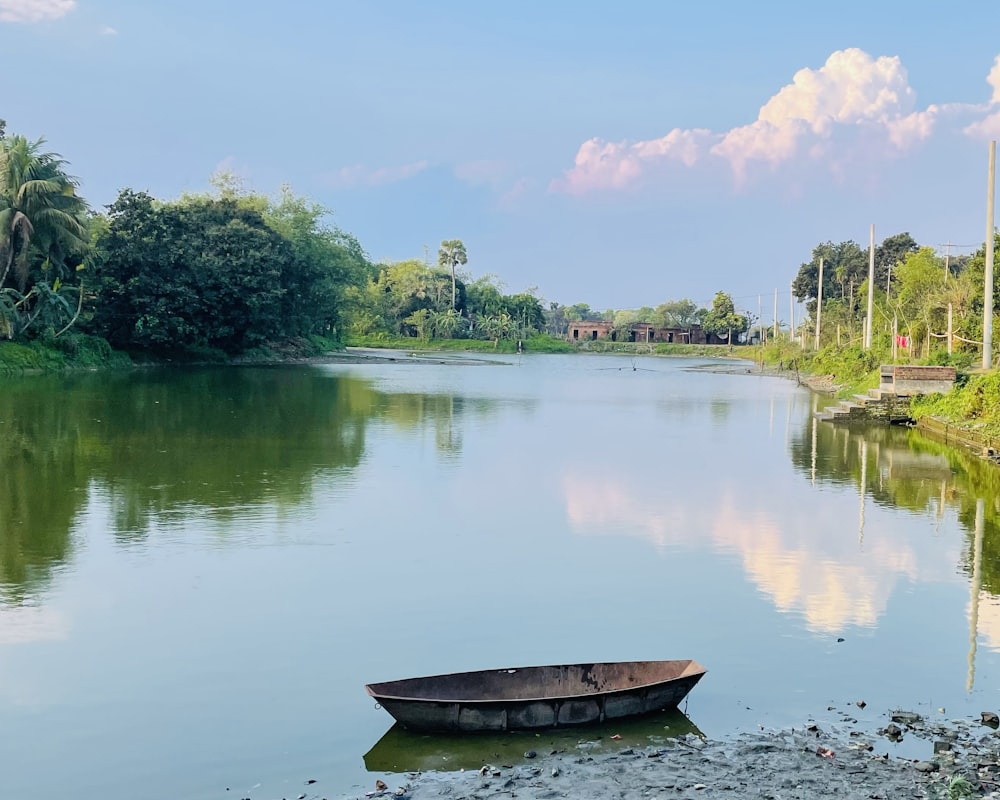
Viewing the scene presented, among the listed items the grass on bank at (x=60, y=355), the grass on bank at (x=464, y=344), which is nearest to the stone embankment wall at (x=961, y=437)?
the grass on bank at (x=60, y=355)

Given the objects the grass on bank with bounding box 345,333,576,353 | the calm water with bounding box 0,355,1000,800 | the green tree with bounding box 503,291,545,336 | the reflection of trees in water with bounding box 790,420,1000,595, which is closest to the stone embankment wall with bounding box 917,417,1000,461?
the reflection of trees in water with bounding box 790,420,1000,595

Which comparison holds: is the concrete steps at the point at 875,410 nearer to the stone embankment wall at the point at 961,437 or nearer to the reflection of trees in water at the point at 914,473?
the reflection of trees in water at the point at 914,473

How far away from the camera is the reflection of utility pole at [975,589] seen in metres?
8.23

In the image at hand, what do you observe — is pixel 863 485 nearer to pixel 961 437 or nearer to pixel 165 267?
pixel 961 437

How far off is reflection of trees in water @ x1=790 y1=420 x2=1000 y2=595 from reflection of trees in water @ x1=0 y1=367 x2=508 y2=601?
7412mm

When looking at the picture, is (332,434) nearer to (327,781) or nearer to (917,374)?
(917,374)

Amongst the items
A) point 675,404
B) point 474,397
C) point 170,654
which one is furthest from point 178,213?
point 170,654

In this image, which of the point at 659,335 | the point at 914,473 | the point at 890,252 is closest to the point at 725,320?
the point at 659,335

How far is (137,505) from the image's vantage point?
45.0 ft

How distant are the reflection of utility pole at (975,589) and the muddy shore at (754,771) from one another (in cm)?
155

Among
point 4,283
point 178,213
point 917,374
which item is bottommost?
point 917,374

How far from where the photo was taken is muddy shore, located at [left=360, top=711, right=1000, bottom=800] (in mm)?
5746

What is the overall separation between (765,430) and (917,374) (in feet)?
12.6

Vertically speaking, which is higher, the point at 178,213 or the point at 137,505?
the point at 178,213
